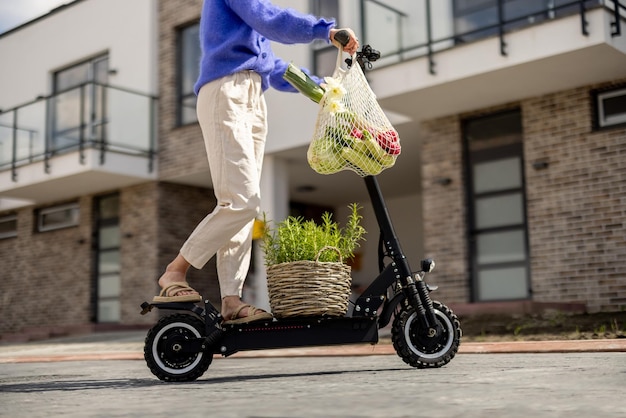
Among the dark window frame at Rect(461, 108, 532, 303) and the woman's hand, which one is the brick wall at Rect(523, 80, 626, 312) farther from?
the woman's hand

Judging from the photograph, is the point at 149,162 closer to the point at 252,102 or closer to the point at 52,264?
the point at 52,264

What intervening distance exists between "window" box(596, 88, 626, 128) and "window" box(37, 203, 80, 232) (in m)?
10.6

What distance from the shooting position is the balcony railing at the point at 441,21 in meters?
9.48

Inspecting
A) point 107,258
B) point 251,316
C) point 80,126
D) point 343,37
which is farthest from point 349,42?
point 107,258

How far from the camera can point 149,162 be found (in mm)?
14797

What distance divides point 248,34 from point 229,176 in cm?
73

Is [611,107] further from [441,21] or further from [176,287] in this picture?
[176,287]

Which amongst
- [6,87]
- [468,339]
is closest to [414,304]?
[468,339]

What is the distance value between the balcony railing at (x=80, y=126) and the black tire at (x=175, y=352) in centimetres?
1040

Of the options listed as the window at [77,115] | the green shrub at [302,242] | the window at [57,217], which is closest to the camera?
the green shrub at [302,242]

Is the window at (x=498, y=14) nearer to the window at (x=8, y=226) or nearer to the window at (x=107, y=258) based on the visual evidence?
the window at (x=107, y=258)

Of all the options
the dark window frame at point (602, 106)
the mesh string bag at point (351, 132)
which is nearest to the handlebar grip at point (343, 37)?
the mesh string bag at point (351, 132)

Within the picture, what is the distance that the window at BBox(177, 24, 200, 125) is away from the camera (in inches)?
577

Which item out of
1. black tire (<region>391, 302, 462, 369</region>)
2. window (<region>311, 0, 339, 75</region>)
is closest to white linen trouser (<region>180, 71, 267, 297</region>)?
black tire (<region>391, 302, 462, 369</region>)
